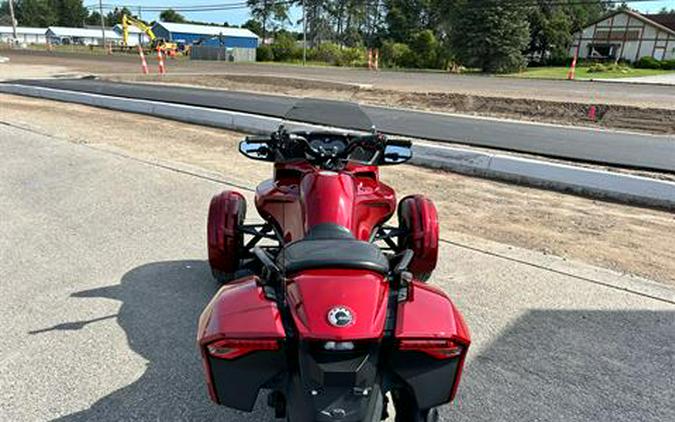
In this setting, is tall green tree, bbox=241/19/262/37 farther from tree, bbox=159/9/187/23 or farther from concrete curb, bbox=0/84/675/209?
concrete curb, bbox=0/84/675/209

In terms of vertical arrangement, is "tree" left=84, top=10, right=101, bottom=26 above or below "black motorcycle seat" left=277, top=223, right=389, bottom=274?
above

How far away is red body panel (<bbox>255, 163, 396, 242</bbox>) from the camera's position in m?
2.62

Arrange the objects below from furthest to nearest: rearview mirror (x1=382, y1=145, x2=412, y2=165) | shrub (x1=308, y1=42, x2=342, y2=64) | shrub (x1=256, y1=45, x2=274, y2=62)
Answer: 1. shrub (x1=256, y1=45, x2=274, y2=62)
2. shrub (x1=308, y1=42, x2=342, y2=64)
3. rearview mirror (x1=382, y1=145, x2=412, y2=165)

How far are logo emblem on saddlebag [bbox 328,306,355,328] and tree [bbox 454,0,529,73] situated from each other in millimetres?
39897

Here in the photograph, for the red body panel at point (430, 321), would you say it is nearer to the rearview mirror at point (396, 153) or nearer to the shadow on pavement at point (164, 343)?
the shadow on pavement at point (164, 343)

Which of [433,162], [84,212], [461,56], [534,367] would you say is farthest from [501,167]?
[461,56]

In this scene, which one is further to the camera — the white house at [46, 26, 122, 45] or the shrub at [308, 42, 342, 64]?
the white house at [46, 26, 122, 45]

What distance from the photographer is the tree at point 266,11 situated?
9519 cm

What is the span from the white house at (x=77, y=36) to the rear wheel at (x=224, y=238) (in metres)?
106

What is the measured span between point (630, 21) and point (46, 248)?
68773 millimetres

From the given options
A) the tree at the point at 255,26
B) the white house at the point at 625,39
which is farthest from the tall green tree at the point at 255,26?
the white house at the point at 625,39

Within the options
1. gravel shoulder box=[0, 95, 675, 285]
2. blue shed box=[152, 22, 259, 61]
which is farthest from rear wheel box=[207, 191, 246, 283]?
blue shed box=[152, 22, 259, 61]

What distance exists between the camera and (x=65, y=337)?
321 cm

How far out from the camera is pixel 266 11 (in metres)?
97.1
